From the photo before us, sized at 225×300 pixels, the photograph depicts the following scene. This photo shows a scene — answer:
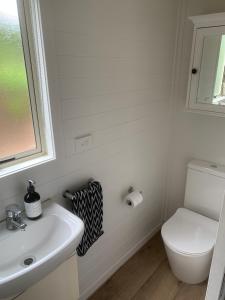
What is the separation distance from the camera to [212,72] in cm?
173

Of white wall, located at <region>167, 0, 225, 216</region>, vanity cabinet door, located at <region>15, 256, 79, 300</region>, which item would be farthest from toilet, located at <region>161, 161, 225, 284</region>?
vanity cabinet door, located at <region>15, 256, 79, 300</region>

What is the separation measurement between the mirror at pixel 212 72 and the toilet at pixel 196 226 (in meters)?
0.56

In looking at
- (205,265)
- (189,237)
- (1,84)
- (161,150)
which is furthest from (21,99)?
(205,265)

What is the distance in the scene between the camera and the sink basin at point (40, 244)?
85 centimetres

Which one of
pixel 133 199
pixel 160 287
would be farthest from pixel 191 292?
pixel 133 199

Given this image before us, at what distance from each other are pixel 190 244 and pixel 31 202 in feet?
4.03

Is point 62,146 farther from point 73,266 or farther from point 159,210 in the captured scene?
point 159,210

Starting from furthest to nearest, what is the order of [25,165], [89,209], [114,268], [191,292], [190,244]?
[114,268] < [191,292] < [190,244] < [89,209] < [25,165]

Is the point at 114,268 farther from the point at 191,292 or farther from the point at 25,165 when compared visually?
the point at 25,165

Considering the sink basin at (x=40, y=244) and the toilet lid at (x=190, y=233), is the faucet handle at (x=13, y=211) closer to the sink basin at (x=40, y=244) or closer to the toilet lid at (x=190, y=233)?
the sink basin at (x=40, y=244)

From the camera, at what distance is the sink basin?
849mm

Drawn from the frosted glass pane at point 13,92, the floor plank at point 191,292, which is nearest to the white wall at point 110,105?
the frosted glass pane at point 13,92

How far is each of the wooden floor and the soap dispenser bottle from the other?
1.09 m

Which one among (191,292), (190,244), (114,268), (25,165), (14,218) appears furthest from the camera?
(114,268)
